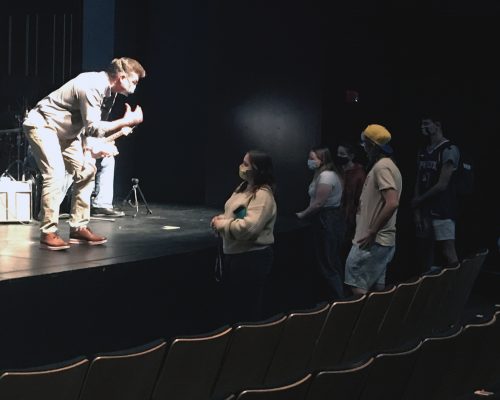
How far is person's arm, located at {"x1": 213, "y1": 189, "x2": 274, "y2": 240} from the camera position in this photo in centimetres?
445

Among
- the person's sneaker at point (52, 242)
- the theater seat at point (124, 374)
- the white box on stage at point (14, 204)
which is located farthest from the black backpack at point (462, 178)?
the theater seat at point (124, 374)

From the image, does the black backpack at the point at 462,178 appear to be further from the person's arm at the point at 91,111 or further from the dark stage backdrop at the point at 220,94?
the person's arm at the point at 91,111

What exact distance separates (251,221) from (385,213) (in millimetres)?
754

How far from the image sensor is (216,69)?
913 cm

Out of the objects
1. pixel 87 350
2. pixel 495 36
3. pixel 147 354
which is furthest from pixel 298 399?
pixel 495 36

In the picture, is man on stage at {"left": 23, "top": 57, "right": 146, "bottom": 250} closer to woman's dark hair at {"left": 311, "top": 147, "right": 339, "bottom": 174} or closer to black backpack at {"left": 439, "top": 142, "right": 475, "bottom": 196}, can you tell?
woman's dark hair at {"left": 311, "top": 147, "right": 339, "bottom": 174}

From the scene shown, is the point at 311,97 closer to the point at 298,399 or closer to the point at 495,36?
the point at 495,36

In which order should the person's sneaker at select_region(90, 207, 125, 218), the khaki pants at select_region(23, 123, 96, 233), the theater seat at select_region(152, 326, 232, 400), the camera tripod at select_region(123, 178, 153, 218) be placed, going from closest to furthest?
the theater seat at select_region(152, 326, 232, 400), the khaki pants at select_region(23, 123, 96, 233), the person's sneaker at select_region(90, 207, 125, 218), the camera tripod at select_region(123, 178, 153, 218)

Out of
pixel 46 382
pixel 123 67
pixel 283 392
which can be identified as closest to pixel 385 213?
pixel 123 67

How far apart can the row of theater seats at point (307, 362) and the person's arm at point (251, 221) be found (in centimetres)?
81

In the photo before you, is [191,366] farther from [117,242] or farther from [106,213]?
[106,213]

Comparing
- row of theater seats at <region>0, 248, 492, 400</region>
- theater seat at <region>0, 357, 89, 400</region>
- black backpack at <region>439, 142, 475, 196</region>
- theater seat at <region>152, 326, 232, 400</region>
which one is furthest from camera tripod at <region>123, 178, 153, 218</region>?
theater seat at <region>0, 357, 89, 400</region>

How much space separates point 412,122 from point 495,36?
116 centimetres

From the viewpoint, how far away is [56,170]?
17.8 feet
